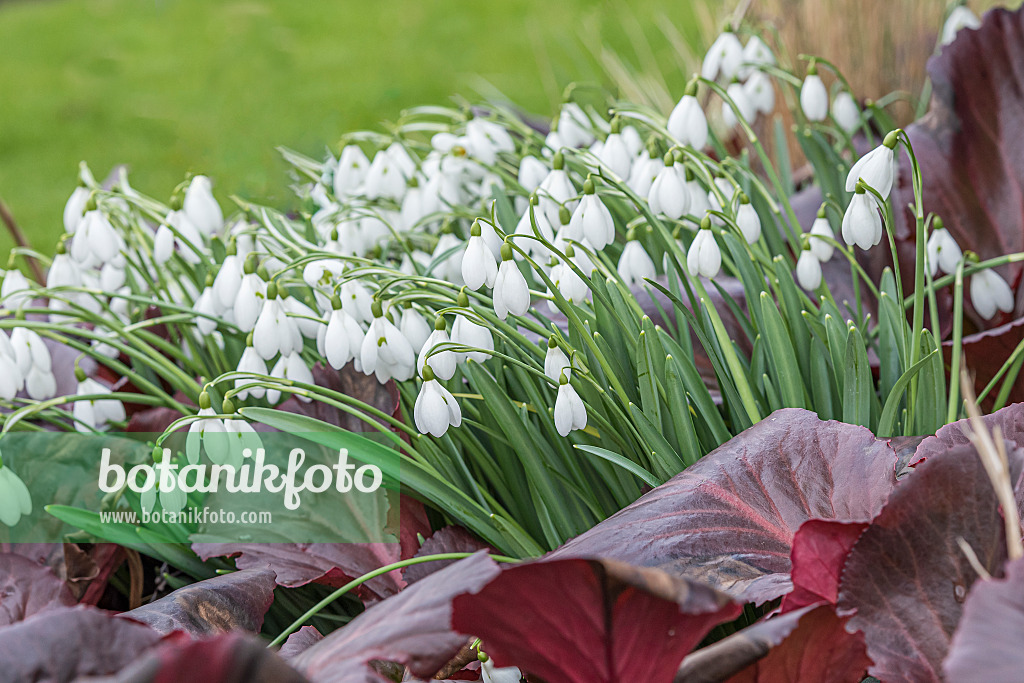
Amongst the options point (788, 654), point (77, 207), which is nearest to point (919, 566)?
point (788, 654)

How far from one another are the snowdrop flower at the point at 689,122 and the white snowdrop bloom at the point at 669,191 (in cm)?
23

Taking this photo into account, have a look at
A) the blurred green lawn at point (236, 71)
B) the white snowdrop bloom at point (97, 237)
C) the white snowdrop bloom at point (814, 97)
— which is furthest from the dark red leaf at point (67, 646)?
the blurred green lawn at point (236, 71)

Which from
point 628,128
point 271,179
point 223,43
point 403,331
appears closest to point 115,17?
point 223,43

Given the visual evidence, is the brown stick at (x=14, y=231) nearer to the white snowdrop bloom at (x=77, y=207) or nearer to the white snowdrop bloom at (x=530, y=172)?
the white snowdrop bloom at (x=77, y=207)

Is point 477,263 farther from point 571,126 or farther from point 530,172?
point 571,126

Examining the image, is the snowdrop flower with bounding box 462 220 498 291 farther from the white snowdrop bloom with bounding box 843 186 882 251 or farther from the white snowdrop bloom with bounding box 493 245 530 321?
the white snowdrop bloom with bounding box 843 186 882 251

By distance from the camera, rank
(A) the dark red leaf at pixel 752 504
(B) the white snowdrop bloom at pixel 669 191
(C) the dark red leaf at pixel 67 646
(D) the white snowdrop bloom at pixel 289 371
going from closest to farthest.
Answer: (C) the dark red leaf at pixel 67 646 → (A) the dark red leaf at pixel 752 504 → (B) the white snowdrop bloom at pixel 669 191 → (D) the white snowdrop bloom at pixel 289 371

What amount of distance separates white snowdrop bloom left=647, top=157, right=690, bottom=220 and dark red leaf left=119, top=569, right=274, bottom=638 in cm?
66

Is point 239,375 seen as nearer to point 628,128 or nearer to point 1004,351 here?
point 628,128

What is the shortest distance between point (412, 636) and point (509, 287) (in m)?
0.38

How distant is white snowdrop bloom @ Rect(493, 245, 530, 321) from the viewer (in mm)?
923

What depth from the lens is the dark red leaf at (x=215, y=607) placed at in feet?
3.06

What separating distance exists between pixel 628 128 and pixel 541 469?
2.52ft

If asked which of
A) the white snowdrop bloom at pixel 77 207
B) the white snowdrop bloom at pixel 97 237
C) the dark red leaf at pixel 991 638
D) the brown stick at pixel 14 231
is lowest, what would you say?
the dark red leaf at pixel 991 638
